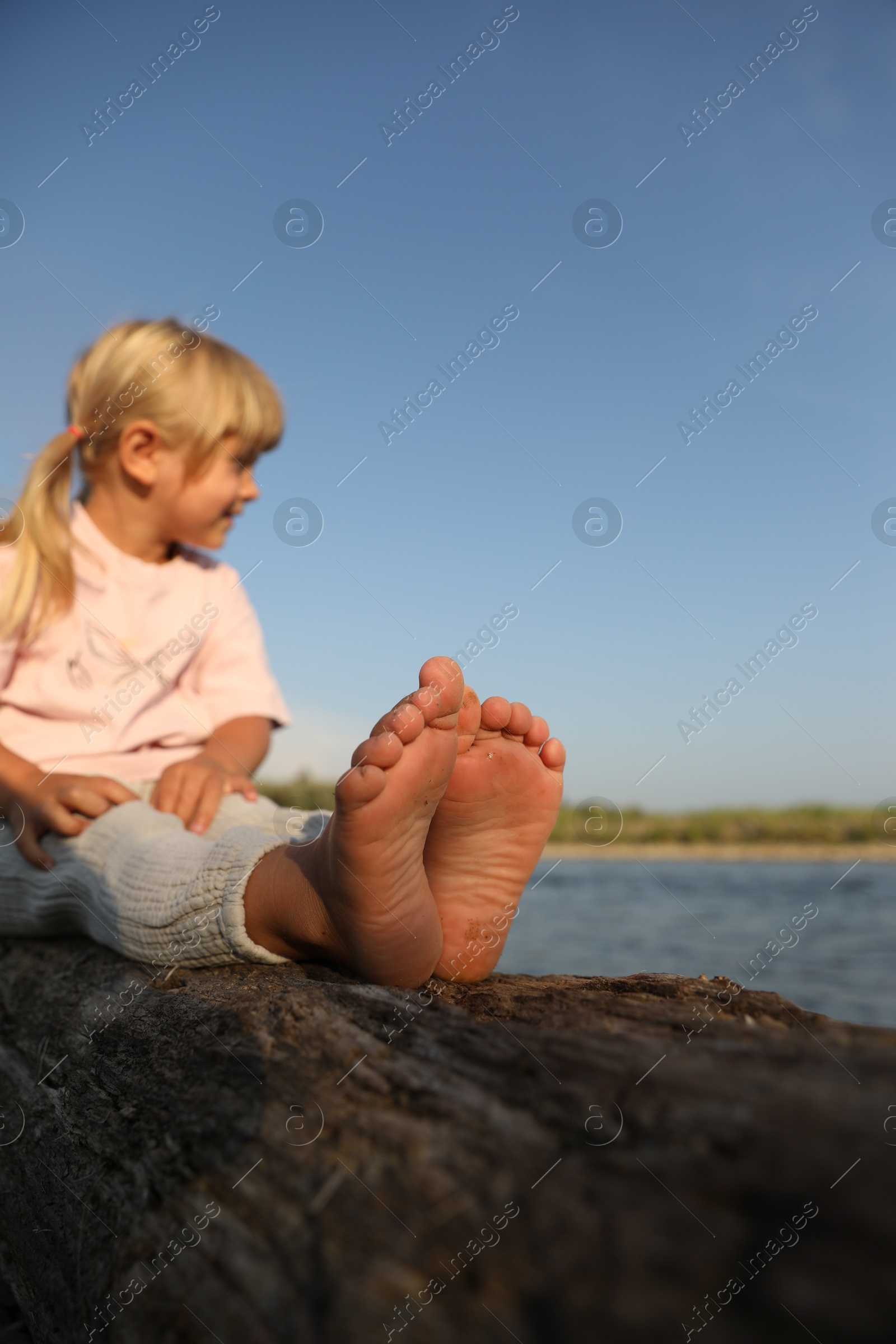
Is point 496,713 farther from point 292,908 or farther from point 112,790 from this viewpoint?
point 112,790

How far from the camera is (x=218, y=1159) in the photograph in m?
0.72

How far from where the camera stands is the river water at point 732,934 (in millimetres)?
4879

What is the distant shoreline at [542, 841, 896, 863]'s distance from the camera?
18.1 m

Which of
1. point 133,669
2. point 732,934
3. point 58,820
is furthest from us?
point 732,934

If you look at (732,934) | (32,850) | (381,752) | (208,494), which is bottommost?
(732,934)

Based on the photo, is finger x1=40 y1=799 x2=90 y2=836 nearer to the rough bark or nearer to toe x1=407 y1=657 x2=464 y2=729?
the rough bark

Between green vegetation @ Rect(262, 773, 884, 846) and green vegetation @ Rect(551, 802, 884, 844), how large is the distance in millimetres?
13

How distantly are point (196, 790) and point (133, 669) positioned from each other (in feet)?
1.78

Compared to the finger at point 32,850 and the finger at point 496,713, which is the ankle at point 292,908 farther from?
the finger at point 32,850

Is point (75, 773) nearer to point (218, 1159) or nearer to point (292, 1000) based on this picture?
point (292, 1000)

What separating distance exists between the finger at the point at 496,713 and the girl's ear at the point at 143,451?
1.37 m

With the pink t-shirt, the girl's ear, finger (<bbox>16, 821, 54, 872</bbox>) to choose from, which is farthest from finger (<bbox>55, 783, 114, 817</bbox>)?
the girl's ear

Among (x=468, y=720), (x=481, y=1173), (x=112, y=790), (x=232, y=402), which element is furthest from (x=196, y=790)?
(x=481, y=1173)

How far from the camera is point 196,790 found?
187 cm
